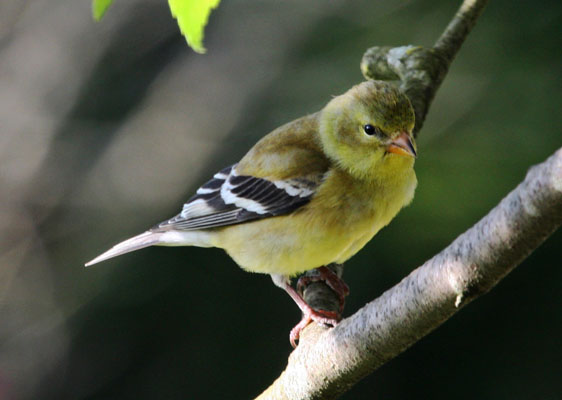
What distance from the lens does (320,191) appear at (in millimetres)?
3545

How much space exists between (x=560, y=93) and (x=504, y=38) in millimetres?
678

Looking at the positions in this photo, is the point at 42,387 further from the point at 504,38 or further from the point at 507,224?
the point at 507,224

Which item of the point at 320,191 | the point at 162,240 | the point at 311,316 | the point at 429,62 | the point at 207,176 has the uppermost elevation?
the point at 207,176

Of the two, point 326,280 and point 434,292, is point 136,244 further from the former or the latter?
point 434,292

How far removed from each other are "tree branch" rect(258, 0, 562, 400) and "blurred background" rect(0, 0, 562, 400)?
294 cm

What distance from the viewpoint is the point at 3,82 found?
7.12 meters

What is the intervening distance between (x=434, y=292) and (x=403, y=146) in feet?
5.12

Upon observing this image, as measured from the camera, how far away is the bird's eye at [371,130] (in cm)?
346

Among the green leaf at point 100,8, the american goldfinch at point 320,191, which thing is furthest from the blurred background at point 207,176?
the green leaf at point 100,8

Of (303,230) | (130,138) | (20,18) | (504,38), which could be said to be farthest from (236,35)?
(303,230)

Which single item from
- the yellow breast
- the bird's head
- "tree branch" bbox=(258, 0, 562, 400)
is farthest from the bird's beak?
"tree branch" bbox=(258, 0, 562, 400)

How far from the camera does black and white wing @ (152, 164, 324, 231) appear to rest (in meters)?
3.63

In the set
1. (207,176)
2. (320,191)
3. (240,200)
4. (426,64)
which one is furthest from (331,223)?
→ (207,176)

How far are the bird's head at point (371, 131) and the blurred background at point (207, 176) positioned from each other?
1.67 meters
